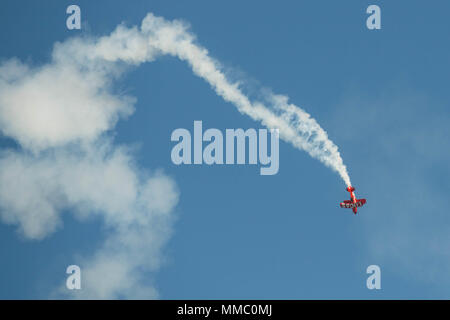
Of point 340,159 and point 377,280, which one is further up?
point 340,159

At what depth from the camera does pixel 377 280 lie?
102750mm
